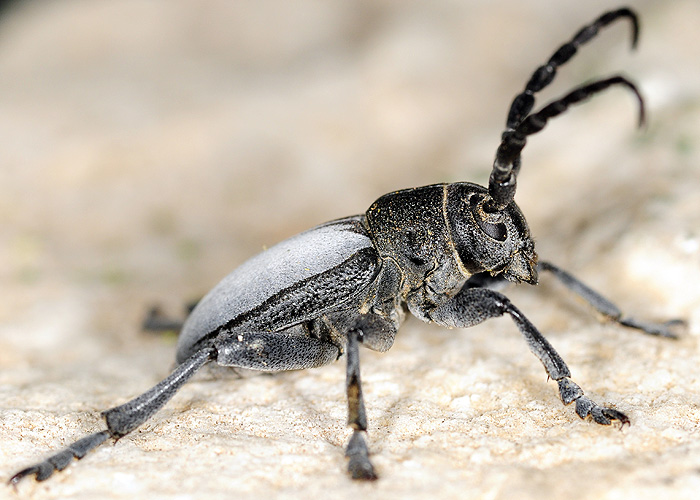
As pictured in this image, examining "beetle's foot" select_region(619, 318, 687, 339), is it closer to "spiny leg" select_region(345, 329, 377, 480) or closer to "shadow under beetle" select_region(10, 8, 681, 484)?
"shadow under beetle" select_region(10, 8, 681, 484)

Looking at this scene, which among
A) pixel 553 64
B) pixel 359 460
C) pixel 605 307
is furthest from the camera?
pixel 605 307

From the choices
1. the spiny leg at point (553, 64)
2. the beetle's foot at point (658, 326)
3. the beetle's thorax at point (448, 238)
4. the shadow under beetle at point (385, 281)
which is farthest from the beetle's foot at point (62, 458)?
the beetle's foot at point (658, 326)

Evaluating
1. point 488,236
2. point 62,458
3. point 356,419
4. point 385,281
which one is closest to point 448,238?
point 488,236

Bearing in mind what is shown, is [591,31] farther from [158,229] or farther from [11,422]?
[158,229]

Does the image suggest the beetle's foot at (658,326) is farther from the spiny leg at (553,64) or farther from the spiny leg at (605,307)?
the spiny leg at (553,64)

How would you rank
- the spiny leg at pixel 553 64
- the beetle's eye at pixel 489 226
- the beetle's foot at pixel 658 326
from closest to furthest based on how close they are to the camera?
the spiny leg at pixel 553 64 < the beetle's eye at pixel 489 226 < the beetle's foot at pixel 658 326

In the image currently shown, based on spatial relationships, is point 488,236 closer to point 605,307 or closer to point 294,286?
point 605,307
